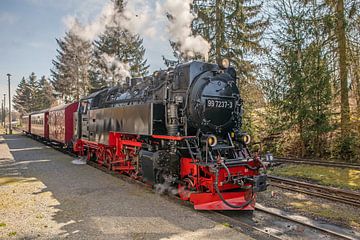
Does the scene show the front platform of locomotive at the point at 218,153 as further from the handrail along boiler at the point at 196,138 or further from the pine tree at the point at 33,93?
the pine tree at the point at 33,93

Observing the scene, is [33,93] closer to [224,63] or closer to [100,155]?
[100,155]

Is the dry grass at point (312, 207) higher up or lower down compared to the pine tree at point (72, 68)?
lower down

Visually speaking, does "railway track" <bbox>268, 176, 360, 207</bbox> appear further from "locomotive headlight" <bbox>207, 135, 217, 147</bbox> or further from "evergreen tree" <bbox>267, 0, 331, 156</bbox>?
"evergreen tree" <bbox>267, 0, 331, 156</bbox>

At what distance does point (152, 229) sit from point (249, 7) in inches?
599

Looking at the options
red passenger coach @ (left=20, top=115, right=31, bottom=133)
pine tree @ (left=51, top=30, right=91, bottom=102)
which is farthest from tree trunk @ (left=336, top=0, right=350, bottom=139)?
red passenger coach @ (left=20, top=115, right=31, bottom=133)

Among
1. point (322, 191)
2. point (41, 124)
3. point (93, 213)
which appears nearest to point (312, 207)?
point (322, 191)

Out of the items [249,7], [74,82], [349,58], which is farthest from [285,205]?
[74,82]

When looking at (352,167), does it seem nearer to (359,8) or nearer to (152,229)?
(359,8)

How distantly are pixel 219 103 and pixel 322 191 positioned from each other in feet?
12.4

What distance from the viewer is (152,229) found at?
→ 5363 mm

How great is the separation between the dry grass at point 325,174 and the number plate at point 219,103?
4102mm

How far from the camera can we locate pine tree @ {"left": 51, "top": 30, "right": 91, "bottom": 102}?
3406 cm

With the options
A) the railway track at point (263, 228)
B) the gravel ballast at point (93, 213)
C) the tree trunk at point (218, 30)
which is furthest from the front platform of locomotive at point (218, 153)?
the tree trunk at point (218, 30)

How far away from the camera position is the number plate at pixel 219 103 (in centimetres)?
714
